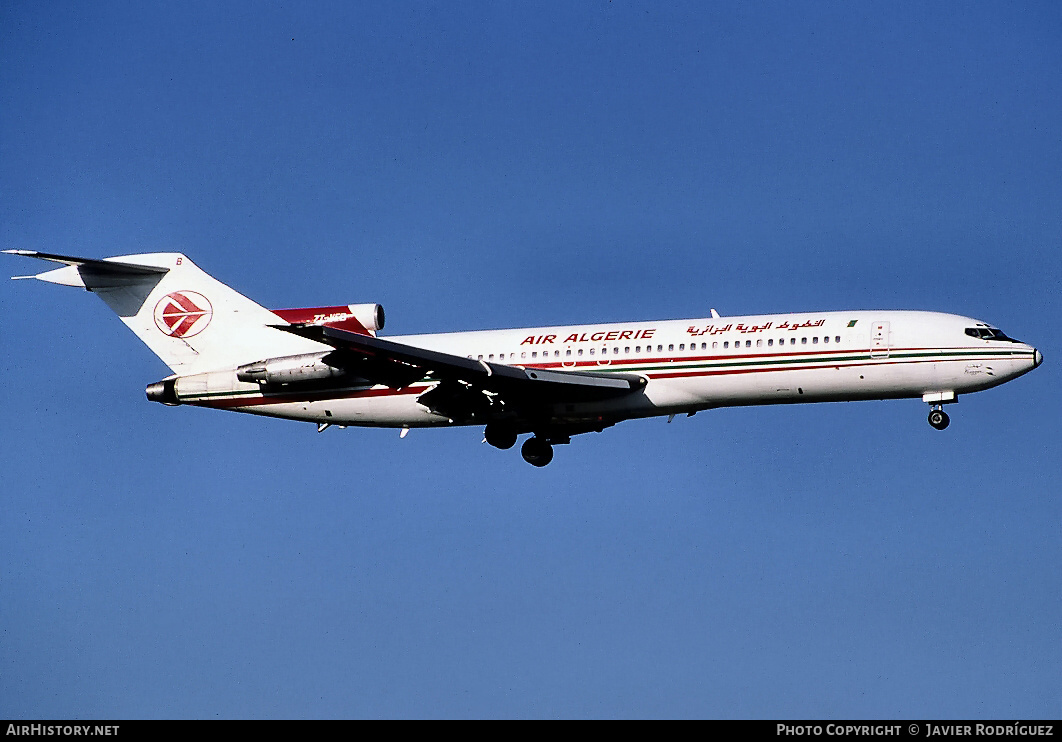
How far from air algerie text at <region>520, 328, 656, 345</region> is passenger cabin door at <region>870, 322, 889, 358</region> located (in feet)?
19.1

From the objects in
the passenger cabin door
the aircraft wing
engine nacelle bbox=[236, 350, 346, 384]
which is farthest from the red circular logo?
the passenger cabin door

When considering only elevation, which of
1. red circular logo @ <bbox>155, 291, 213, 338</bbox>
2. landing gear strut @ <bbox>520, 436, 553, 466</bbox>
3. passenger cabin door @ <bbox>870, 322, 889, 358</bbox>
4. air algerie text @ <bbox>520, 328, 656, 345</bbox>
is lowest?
landing gear strut @ <bbox>520, 436, 553, 466</bbox>

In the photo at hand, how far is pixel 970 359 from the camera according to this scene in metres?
35.7

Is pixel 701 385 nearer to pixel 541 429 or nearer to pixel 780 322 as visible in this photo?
pixel 780 322

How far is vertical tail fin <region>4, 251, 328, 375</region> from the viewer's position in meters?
40.7

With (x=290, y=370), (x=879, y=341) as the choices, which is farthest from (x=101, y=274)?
(x=879, y=341)

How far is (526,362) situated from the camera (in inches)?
1501

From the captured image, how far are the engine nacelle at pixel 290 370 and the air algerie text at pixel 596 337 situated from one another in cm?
548

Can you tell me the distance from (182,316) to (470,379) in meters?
10.3

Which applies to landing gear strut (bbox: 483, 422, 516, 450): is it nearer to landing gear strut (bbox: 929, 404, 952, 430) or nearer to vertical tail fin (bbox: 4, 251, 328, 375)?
vertical tail fin (bbox: 4, 251, 328, 375)
